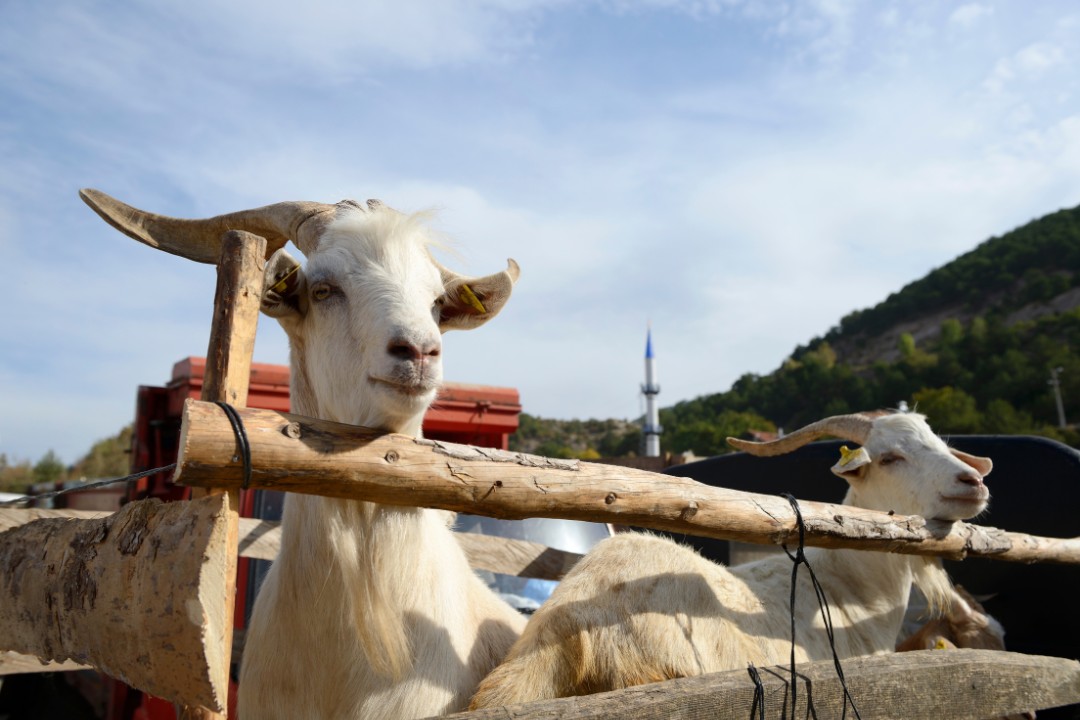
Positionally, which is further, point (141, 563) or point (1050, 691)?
point (1050, 691)

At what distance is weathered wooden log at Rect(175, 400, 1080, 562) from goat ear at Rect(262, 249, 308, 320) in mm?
753

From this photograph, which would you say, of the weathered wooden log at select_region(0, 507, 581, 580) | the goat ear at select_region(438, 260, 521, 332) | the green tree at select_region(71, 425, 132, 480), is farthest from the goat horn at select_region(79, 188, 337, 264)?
the green tree at select_region(71, 425, 132, 480)

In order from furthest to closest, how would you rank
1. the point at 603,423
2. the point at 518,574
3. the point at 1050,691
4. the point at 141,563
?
the point at 603,423 → the point at 518,574 → the point at 1050,691 → the point at 141,563

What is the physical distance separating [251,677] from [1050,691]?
249cm

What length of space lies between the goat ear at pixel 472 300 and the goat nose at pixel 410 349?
56 cm

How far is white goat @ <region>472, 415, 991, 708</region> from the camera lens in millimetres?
2369

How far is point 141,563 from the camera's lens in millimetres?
1440

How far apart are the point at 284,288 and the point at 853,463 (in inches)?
113

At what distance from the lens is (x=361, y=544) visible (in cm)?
226

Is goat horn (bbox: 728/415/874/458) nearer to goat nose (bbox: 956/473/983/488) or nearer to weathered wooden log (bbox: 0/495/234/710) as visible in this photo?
goat nose (bbox: 956/473/983/488)

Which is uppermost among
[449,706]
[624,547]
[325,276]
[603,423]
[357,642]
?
[603,423]

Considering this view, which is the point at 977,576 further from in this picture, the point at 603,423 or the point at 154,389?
the point at 603,423

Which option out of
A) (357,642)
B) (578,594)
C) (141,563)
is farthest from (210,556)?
(578,594)

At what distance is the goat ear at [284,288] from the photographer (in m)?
2.28
